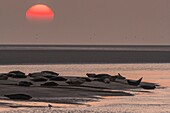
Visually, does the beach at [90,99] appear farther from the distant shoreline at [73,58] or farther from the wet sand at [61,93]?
the distant shoreline at [73,58]

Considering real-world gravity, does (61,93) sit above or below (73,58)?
below

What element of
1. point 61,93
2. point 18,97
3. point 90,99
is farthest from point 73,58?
point 18,97

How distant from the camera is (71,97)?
4097 centimetres

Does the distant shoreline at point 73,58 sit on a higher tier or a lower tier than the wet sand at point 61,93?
higher

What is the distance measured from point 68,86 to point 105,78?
19.1ft

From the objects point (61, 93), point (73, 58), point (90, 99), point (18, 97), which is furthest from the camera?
point (73, 58)

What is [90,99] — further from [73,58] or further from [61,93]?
[73,58]

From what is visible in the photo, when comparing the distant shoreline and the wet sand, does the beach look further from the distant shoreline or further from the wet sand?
the distant shoreline

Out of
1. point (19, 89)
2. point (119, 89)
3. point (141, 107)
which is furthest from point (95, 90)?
A: point (141, 107)

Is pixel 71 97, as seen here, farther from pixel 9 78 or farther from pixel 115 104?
pixel 9 78

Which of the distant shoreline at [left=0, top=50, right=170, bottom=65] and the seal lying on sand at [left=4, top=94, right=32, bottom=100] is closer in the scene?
the seal lying on sand at [left=4, top=94, right=32, bottom=100]

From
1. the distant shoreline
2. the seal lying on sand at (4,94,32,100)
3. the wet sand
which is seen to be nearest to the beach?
the wet sand

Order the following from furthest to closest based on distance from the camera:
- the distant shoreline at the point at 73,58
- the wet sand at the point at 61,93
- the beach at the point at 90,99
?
the distant shoreline at the point at 73,58
the wet sand at the point at 61,93
the beach at the point at 90,99

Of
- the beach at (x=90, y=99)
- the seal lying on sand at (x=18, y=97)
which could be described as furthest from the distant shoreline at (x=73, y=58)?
the seal lying on sand at (x=18, y=97)
